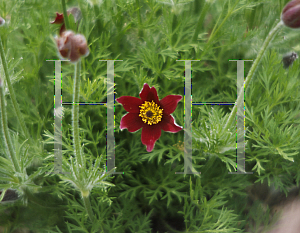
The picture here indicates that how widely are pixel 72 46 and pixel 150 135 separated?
315mm

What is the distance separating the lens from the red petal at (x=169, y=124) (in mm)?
620

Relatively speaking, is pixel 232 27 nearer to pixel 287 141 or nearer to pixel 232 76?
pixel 232 76

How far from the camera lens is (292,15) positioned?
1.43 ft

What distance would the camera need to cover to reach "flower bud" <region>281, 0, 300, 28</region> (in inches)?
17.1

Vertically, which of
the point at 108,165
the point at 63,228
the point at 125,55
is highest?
the point at 125,55

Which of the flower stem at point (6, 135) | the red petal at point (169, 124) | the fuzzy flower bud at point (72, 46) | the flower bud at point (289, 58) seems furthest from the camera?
the flower bud at point (289, 58)

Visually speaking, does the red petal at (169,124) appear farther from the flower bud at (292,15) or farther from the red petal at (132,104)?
the flower bud at (292,15)

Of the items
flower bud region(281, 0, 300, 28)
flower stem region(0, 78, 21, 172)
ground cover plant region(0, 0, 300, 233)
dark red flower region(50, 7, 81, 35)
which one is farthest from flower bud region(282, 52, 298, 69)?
flower stem region(0, 78, 21, 172)

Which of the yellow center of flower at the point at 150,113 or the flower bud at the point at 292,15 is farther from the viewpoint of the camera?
the yellow center of flower at the point at 150,113

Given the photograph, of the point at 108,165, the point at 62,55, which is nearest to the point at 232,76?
the point at 108,165

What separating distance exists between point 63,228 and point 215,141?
444mm

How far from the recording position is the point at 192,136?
0.66m

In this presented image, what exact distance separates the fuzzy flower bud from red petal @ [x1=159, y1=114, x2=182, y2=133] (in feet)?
Result: 0.94

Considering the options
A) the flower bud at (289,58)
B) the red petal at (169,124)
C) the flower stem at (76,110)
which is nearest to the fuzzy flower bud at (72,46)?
the flower stem at (76,110)
